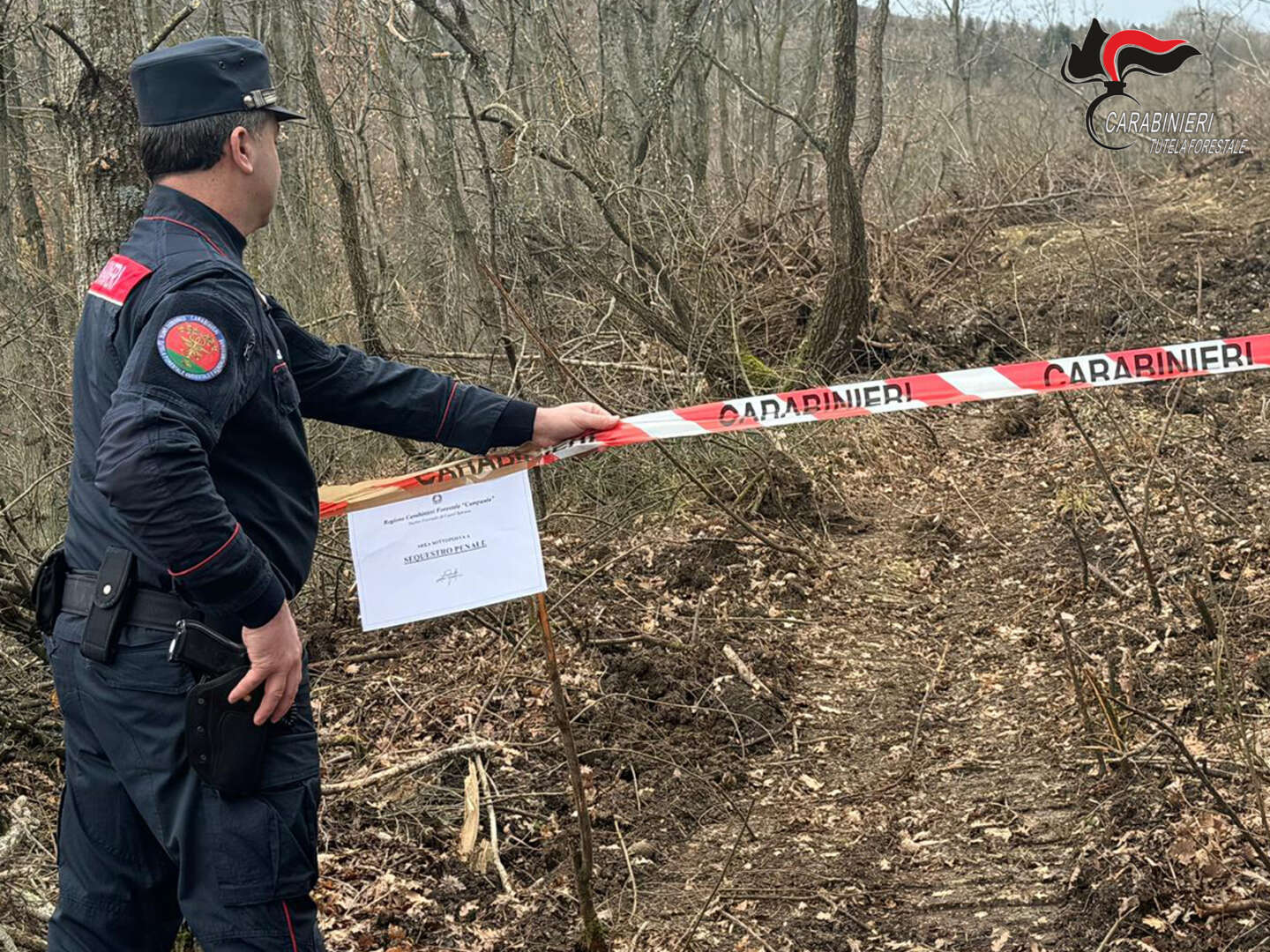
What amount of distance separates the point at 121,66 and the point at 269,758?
9.63ft

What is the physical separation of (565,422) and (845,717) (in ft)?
8.34

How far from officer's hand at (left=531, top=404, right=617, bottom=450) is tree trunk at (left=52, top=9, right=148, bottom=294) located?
6.44 ft

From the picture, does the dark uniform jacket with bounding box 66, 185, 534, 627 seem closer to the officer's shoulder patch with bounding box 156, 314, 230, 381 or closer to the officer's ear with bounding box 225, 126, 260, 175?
the officer's shoulder patch with bounding box 156, 314, 230, 381

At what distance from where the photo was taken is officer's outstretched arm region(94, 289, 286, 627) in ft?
7.71

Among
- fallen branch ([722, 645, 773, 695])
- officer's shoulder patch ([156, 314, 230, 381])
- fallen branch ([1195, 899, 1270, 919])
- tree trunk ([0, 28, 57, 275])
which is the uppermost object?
officer's shoulder patch ([156, 314, 230, 381])

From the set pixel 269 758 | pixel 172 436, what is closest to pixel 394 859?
pixel 269 758

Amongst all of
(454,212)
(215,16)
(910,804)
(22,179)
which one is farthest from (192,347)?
(22,179)

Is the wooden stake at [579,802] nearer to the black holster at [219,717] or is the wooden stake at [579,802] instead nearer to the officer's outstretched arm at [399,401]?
the officer's outstretched arm at [399,401]

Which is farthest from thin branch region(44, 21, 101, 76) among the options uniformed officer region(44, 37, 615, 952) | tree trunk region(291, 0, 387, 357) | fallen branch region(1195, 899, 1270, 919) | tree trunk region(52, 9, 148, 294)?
fallen branch region(1195, 899, 1270, 919)

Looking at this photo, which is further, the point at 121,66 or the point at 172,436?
the point at 121,66

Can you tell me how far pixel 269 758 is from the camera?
8.62ft

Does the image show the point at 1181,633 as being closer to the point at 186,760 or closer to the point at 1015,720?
the point at 1015,720

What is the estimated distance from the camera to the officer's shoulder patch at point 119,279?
2572 mm

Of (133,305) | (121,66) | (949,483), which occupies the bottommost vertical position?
(949,483)
